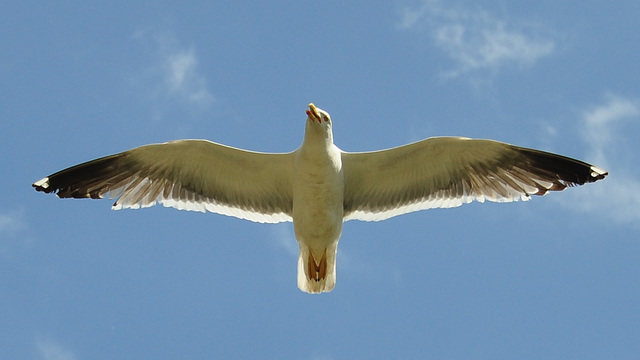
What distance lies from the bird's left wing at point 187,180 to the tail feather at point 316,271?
2.61 ft

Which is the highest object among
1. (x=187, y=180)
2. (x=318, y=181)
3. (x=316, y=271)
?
(x=187, y=180)

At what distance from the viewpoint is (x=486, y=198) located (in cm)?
1066

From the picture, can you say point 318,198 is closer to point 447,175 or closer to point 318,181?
point 318,181

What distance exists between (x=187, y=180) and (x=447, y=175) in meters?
3.30

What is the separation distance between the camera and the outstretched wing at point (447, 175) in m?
10.3

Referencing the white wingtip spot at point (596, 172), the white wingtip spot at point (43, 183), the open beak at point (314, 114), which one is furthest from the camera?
the white wingtip spot at point (43, 183)

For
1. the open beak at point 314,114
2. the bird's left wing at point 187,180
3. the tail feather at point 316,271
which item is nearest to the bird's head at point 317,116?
the open beak at point 314,114

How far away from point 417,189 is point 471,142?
101cm

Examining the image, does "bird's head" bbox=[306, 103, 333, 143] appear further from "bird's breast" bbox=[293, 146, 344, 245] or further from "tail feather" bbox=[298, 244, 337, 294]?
"tail feather" bbox=[298, 244, 337, 294]

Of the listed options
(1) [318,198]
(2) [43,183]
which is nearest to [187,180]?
(2) [43,183]

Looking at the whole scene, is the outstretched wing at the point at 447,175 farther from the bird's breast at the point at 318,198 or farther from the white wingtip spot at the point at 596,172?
the bird's breast at the point at 318,198

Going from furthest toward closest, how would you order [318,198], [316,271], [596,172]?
[316,271]
[596,172]
[318,198]

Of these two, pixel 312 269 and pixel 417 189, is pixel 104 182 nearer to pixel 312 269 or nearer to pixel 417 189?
pixel 312 269

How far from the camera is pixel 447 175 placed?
10672mm
